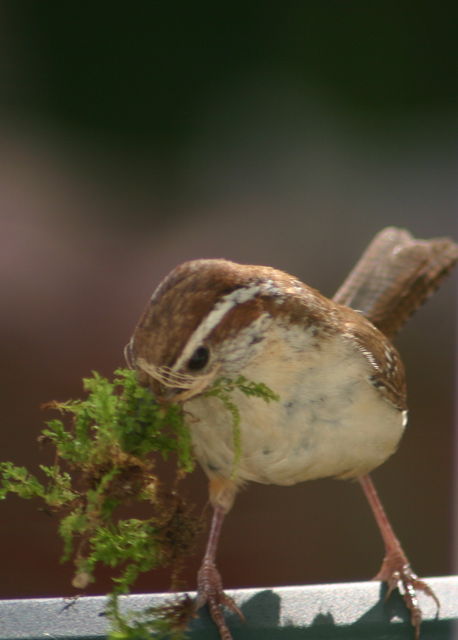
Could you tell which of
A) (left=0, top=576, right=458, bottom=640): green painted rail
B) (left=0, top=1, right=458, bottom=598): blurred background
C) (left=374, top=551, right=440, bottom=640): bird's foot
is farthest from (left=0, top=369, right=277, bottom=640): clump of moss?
(left=0, top=1, right=458, bottom=598): blurred background

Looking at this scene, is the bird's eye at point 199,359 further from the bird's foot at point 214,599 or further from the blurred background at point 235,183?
the blurred background at point 235,183

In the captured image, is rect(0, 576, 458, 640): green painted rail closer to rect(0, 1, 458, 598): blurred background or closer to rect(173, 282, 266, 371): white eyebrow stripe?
rect(173, 282, 266, 371): white eyebrow stripe

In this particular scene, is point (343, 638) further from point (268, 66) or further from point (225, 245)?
point (268, 66)

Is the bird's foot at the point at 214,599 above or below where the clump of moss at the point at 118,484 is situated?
below

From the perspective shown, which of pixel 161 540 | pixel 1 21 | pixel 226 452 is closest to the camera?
pixel 161 540

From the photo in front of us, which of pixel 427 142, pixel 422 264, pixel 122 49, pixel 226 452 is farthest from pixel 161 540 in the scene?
pixel 427 142

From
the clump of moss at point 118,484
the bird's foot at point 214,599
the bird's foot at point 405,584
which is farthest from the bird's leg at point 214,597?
the bird's foot at point 405,584
